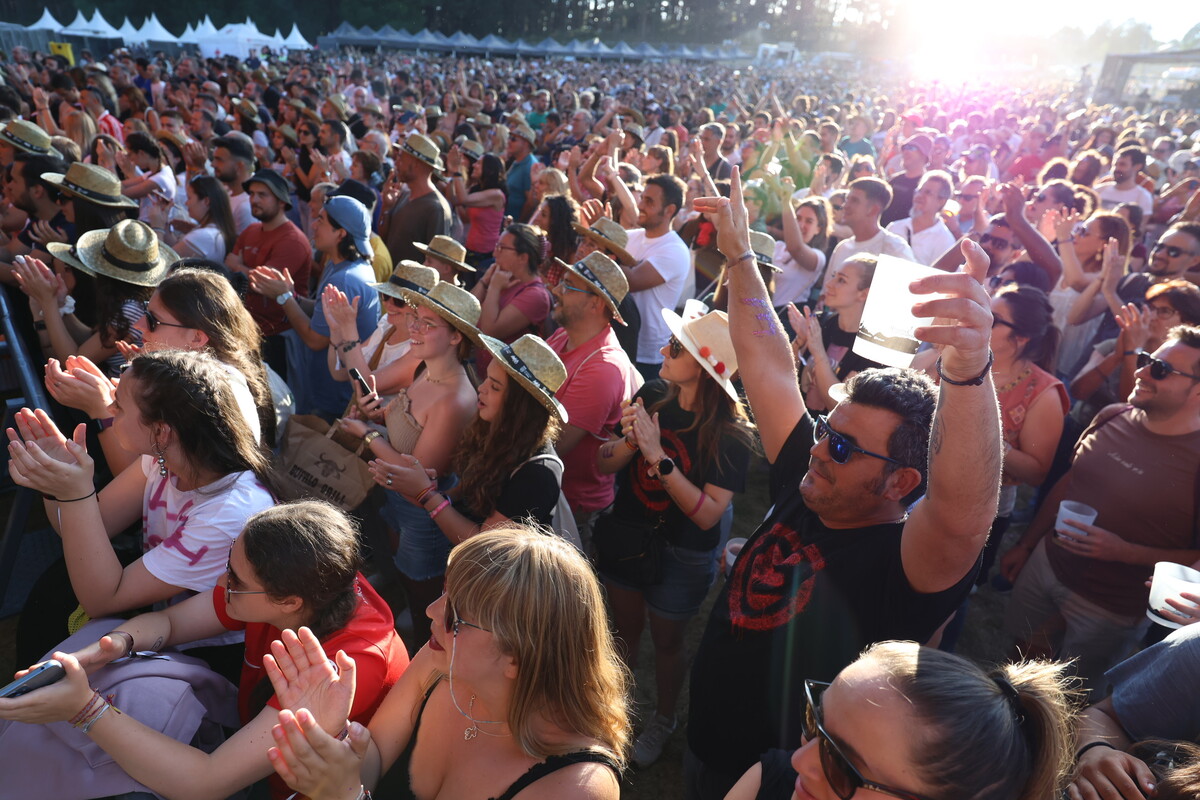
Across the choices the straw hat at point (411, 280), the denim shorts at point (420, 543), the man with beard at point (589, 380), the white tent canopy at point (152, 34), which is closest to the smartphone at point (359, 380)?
the straw hat at point (411, 280)

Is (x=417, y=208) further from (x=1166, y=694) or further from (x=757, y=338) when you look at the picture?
(x=1166, y=694)

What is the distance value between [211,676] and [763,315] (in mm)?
2069

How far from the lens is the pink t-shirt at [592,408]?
3.25m

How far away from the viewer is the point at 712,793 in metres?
2.12

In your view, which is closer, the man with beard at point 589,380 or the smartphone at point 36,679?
the smartphone at point 36,679

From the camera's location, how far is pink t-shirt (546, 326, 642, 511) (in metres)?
3.25

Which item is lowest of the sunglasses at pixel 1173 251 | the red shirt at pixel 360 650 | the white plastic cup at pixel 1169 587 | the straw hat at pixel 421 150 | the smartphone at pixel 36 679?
the red shirt at pixel 360 650

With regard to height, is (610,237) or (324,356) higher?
(610,237)

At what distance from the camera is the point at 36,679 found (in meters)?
1.66

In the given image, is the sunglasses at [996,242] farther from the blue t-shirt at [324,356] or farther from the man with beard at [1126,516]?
the blue t-shirt at [324,356]

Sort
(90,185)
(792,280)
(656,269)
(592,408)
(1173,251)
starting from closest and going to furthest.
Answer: (592,408) < (1173,251) < (90,185) < (656,269) < (792,280)

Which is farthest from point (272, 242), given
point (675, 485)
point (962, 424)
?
point (962, 424)

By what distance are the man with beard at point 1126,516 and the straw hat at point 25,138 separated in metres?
7.90

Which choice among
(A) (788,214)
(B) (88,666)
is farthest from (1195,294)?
(B) (88,666)
